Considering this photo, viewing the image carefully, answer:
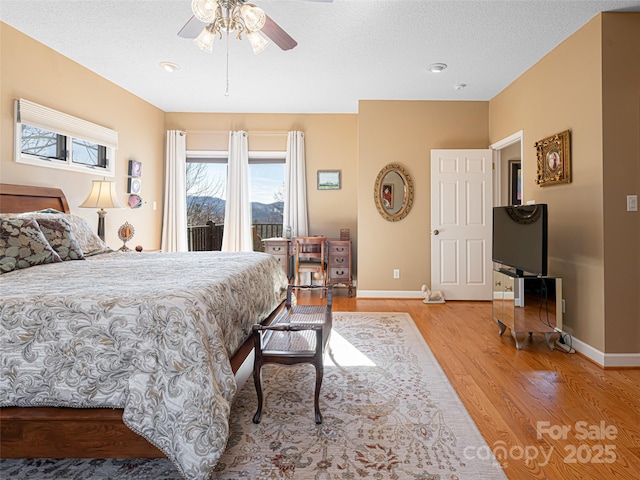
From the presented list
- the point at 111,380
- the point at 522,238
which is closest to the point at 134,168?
the point at 111,380

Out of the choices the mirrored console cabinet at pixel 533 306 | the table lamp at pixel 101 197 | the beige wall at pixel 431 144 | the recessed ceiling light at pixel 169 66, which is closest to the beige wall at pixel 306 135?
the beige wall at pixel 431 144

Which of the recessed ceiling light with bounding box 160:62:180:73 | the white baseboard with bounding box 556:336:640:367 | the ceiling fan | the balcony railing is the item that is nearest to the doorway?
the white baseboard with bounding box 556:336:640:367

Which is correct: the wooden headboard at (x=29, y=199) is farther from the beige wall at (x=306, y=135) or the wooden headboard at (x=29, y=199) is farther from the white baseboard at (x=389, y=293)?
the white baseboard at (x=389, y=293)

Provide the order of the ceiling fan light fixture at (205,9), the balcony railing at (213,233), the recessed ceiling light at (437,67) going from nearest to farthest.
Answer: the ceiling fan light fixture at (205,9) → the recessed ceiling light at (437,67) → the balcony railing at (213,233)

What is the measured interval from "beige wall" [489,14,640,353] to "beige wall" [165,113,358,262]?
2.95 m

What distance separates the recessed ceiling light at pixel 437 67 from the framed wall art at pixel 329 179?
2.13 meters

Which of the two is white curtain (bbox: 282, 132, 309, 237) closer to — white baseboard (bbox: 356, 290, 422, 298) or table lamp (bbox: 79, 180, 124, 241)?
white baseboard (bbox: 356, 290, 422, 298)

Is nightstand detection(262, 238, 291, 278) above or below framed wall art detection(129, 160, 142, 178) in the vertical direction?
below

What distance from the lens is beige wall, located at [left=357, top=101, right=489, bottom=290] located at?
5133 millimetres

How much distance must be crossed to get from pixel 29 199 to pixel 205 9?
93.5 inches

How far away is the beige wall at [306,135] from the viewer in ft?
18.9

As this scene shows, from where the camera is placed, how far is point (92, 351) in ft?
4.84

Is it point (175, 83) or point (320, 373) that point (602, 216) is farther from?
point (175, 83)

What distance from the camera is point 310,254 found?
17.3ft
